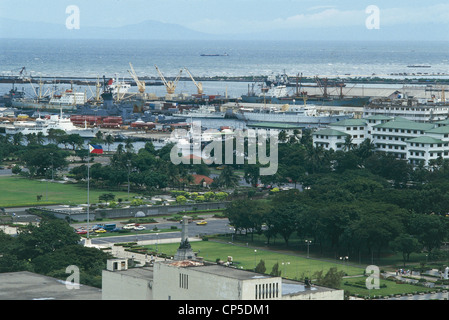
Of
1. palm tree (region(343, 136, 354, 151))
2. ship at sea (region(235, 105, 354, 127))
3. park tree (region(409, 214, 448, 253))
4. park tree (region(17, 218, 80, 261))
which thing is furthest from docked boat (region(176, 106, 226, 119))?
park tree (region(17, 218, 80, 261))

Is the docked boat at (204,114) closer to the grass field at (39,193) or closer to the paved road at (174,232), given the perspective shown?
the grass field at (39,193)

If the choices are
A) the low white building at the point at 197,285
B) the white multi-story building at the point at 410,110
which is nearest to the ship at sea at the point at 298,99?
the white multi-story building at the point at 410,110

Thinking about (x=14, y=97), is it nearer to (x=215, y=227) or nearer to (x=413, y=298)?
(x=215, y=227)

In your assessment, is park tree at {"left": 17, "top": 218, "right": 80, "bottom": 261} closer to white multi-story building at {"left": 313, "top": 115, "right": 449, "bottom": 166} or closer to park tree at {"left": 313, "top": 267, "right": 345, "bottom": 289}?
park tree at {"left": 313, "top": 267, "right": 345, "bottom": 289}

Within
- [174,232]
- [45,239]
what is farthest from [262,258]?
[45,239]

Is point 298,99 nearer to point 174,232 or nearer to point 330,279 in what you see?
point 174,232
